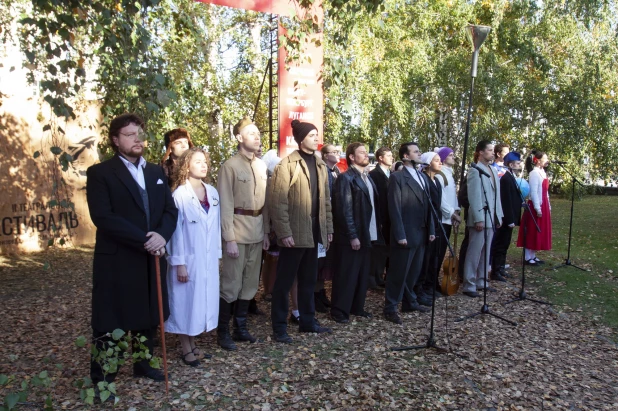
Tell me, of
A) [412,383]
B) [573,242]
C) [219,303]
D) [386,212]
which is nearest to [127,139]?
[219,303]

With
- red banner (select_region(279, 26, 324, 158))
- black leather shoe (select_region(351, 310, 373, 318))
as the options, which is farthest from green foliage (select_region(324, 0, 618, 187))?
black leather shoe (select_region(351, 310, 373, 318))

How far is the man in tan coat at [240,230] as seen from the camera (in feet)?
16.1

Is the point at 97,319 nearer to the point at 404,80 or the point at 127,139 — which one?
the point at 127,139

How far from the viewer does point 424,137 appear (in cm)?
1692

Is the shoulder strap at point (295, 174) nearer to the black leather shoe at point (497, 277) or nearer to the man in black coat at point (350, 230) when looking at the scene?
the man in black coat at point (350, 230)

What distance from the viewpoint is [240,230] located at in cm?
496

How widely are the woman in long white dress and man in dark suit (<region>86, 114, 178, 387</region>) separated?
1.31 feet

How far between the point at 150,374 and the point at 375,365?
1837 mm

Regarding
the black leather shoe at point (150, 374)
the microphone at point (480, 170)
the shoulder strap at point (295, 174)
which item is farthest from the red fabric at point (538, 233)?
the black leather shoe at point (150, 374)

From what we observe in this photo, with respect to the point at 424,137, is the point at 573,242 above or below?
below

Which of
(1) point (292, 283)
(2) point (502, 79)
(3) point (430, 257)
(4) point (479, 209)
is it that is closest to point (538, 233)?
(4) point (479, 209)

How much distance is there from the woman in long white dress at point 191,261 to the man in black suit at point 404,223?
222 cm

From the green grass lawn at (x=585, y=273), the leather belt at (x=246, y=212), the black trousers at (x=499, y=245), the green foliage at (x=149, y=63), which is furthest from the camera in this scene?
the black trousers at (x=499, y=245)

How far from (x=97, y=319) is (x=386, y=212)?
12.3 feet
